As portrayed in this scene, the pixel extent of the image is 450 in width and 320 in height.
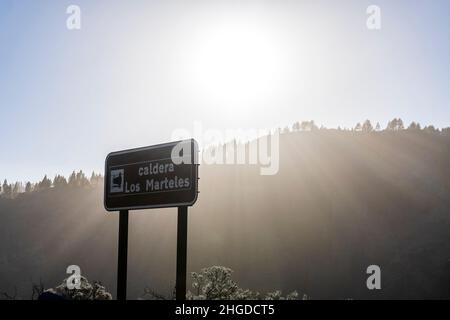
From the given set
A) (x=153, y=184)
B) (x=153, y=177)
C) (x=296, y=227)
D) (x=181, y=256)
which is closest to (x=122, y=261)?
(x=153, y=184)

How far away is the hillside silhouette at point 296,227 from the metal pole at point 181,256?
123198mm

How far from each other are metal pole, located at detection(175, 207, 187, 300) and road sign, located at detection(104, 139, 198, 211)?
0.83 feet

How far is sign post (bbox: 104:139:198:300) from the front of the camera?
8.08m

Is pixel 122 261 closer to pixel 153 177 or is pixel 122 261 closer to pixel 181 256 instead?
pixel 153 177

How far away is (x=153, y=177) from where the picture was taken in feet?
28.9

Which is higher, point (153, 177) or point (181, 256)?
point (153, 177)

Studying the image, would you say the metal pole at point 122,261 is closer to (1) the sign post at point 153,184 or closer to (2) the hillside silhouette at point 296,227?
(1) the sign post at point 153,184

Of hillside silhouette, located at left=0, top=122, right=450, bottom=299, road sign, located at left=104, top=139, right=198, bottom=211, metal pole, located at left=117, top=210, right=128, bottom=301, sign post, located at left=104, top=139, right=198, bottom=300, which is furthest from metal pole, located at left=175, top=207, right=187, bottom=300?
hillside silhouette, located at left=0, top=122, right=450, bottom=299

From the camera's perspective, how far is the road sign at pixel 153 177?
8172 millimetres

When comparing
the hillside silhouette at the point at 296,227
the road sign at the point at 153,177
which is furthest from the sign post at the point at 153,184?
the hillside silhouette at the point at 296,227

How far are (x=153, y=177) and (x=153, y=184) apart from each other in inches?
4.8


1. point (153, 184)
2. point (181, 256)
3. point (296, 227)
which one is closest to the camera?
point (181, 256)

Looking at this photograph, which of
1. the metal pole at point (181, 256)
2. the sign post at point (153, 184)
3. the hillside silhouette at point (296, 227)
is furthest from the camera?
the hillside silhouette at point (296, 227)

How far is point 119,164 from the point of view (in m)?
9.40
